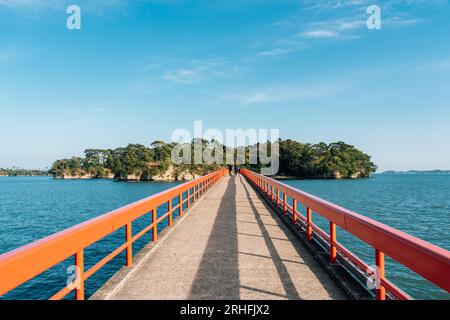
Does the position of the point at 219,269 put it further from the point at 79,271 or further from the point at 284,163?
the point at 284,163

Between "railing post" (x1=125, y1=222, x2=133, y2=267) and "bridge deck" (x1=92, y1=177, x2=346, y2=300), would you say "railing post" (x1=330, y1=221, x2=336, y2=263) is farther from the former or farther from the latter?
"railing post" (x1=125, y1=222, x2=133, y2=267)

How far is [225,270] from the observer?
5.28 m

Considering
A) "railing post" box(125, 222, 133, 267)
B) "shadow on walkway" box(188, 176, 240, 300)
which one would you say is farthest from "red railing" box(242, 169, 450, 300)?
"railing post" box(125, 222, 133, 267)

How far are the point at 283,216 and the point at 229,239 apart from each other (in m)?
3.76

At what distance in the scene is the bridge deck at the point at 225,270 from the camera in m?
4.34

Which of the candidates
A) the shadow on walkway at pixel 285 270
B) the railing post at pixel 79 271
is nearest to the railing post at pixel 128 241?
the railing post at pixel 79 271

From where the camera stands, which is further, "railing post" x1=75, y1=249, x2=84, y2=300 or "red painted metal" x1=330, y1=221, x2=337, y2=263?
"red painted metal" x1=330, y1=221, x2=337, y2=263

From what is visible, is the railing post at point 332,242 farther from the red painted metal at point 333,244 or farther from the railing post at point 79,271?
the railing post at point 79,271

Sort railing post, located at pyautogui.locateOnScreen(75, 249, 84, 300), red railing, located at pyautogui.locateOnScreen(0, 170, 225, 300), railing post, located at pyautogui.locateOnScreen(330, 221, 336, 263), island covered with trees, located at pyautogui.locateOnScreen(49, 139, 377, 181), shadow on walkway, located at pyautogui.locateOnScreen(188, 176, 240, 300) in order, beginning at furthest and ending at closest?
island covered with trees, located at pyautogui.locateOnScreen(49, 139, 377, 181) → railing post, located at pyautogui.locateOnScreen(330, 221, 336, 263) → shadow on walkway, located at pyautogui.locateOnScreen(188, 176, 240, 300) → railing post, located at pyautogui.locateOnScreen(75, 249, 84, 300) → red railing, located at pyautogui.locateOnScreen(0, 170, 225, 300)

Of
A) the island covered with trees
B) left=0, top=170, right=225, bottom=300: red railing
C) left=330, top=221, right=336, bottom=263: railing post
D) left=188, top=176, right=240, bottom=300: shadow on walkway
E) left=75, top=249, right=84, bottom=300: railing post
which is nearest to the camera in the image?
left=0, top=170, right=225, bottom=300: red railing

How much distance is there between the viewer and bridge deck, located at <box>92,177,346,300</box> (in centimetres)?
434

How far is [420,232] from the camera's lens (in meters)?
26.4

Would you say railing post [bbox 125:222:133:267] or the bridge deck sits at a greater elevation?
railing post [bbox 125:222:133:267]
